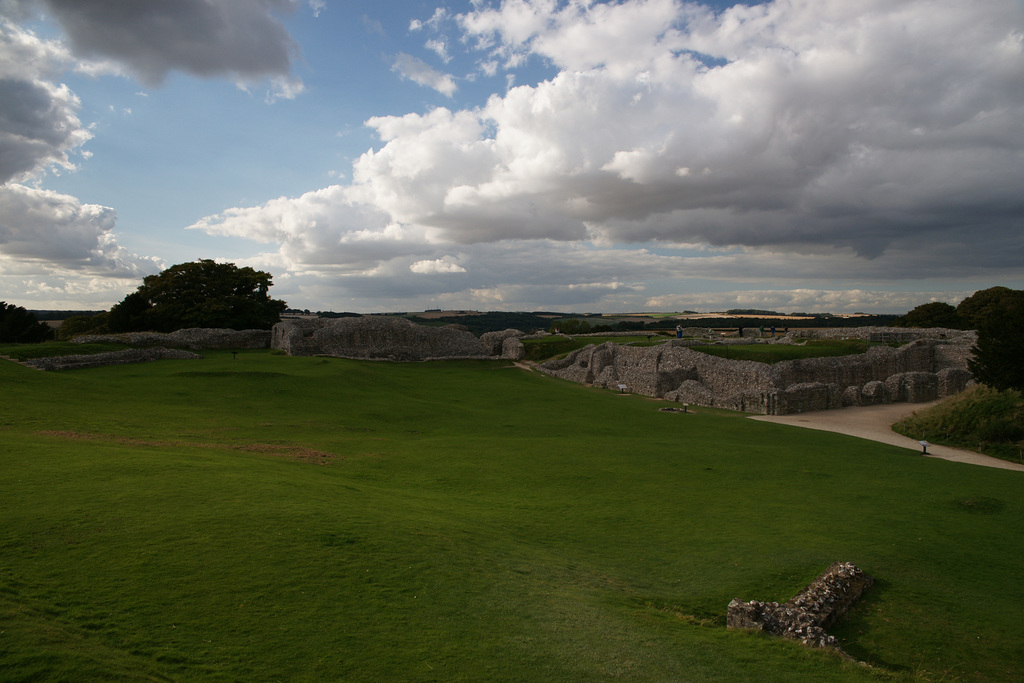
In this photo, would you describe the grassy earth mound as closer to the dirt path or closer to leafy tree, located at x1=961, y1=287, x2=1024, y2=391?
the dirt path

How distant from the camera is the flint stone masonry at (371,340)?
41.2m

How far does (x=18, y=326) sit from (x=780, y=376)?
2059 inches

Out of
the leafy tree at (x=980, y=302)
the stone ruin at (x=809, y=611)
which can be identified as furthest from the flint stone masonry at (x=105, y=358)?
the leafy tree at (x=980, y=302)

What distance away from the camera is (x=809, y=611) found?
Result: 24.8 feet

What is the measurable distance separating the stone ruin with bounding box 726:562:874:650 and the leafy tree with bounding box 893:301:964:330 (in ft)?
236

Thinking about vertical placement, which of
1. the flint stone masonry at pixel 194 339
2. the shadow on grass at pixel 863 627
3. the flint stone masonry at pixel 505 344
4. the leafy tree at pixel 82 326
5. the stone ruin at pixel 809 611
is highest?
the leafy tree at pixel 82 326

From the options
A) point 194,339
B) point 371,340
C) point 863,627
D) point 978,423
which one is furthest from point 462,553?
point 194,339

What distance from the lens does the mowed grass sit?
5.23 meters

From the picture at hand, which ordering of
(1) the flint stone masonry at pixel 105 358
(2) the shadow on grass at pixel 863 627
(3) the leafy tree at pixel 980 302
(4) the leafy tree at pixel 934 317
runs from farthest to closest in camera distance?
(4) the leafy tree at pixel 934 317, (3) the leafy tree at pixel 980 302, (1) the flint stone masonry at pixel 105 358, (2) the shadow on grass at pixel 863 627

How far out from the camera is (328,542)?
292 inches

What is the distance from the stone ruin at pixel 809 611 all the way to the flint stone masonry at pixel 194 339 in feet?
121

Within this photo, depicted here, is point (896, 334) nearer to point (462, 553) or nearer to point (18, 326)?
point (462, 553)

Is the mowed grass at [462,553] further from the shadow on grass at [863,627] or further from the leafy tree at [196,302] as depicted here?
the leafy tree at [196,302]

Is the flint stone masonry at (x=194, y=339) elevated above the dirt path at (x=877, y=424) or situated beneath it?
elevated above
